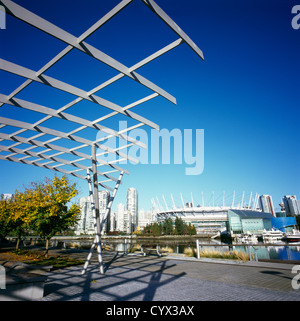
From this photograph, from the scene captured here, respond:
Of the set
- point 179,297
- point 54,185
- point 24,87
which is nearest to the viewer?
point 179,297

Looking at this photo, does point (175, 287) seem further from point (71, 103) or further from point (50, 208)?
point (50, 208)

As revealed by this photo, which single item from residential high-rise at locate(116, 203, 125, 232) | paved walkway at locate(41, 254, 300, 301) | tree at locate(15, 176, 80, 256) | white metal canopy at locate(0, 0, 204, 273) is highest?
white metal canopy at locate(0, 0, 204, 273)

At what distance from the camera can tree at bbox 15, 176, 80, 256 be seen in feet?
40.0

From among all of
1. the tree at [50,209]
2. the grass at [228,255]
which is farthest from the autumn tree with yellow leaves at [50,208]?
the grass at [228,255]

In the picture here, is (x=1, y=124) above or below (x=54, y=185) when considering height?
above

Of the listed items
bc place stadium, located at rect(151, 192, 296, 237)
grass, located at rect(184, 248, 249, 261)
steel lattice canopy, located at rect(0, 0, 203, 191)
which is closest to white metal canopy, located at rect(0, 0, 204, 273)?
steel lattice canopy, located at rect(0, 0, 203, 191)

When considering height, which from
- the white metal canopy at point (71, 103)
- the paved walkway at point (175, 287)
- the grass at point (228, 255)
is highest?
the white metal canopy at point (71, 103)

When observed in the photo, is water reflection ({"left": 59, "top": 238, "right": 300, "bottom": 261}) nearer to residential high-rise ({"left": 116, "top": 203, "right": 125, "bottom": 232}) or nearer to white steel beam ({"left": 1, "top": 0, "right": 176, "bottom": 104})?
white steel beam ({"left": 1, "top": 0, "right": 176, "bottom": 104})

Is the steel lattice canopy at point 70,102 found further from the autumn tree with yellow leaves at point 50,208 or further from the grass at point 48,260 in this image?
the grass at point 48,260

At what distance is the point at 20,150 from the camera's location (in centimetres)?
1070

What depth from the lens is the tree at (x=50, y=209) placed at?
480 inches

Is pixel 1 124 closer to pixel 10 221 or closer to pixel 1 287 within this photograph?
pixel 1 287
